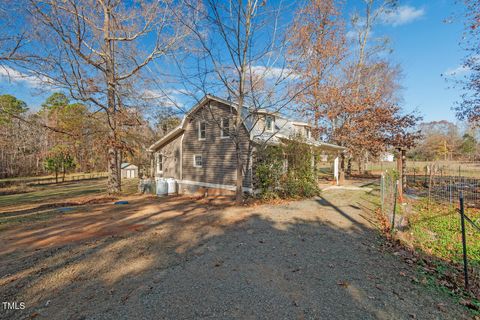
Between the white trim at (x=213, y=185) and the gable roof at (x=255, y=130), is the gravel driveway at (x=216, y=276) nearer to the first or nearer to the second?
the white trim at (x=213, y=185)

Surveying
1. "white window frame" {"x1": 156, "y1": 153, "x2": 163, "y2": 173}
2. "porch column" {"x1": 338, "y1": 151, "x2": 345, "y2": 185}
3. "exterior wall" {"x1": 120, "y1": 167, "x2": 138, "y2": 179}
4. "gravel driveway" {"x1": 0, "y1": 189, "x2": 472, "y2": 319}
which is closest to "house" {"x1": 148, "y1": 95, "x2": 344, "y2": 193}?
"white window frame" {"x1": 156, "y1": 153, "x2": 163, "y2": 173}

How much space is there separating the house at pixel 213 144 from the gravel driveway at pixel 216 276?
665cm

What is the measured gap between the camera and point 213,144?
47.6ft

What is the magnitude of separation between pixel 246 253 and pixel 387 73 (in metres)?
30.1

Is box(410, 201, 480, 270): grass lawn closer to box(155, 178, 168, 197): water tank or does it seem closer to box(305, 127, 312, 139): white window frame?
box(305, 127, 312, 139): white window frame

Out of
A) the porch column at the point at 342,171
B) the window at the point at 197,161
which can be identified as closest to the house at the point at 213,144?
the window at the point at 197,161

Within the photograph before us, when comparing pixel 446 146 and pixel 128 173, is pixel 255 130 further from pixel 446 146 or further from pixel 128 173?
pixel 446 146

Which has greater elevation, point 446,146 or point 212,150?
point 446,146

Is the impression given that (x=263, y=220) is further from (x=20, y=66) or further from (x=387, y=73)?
(x=387, y=73)

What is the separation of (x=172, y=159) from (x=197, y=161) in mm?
3095

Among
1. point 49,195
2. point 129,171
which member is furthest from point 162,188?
point 129,171

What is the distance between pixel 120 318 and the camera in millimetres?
2719

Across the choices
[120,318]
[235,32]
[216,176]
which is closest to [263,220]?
[120,318]

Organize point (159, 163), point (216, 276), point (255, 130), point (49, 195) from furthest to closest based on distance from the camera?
Answer: 1. point (159, 163)
2. point (49, 195)
3. point (255, 130)
4. point (216, 276)
